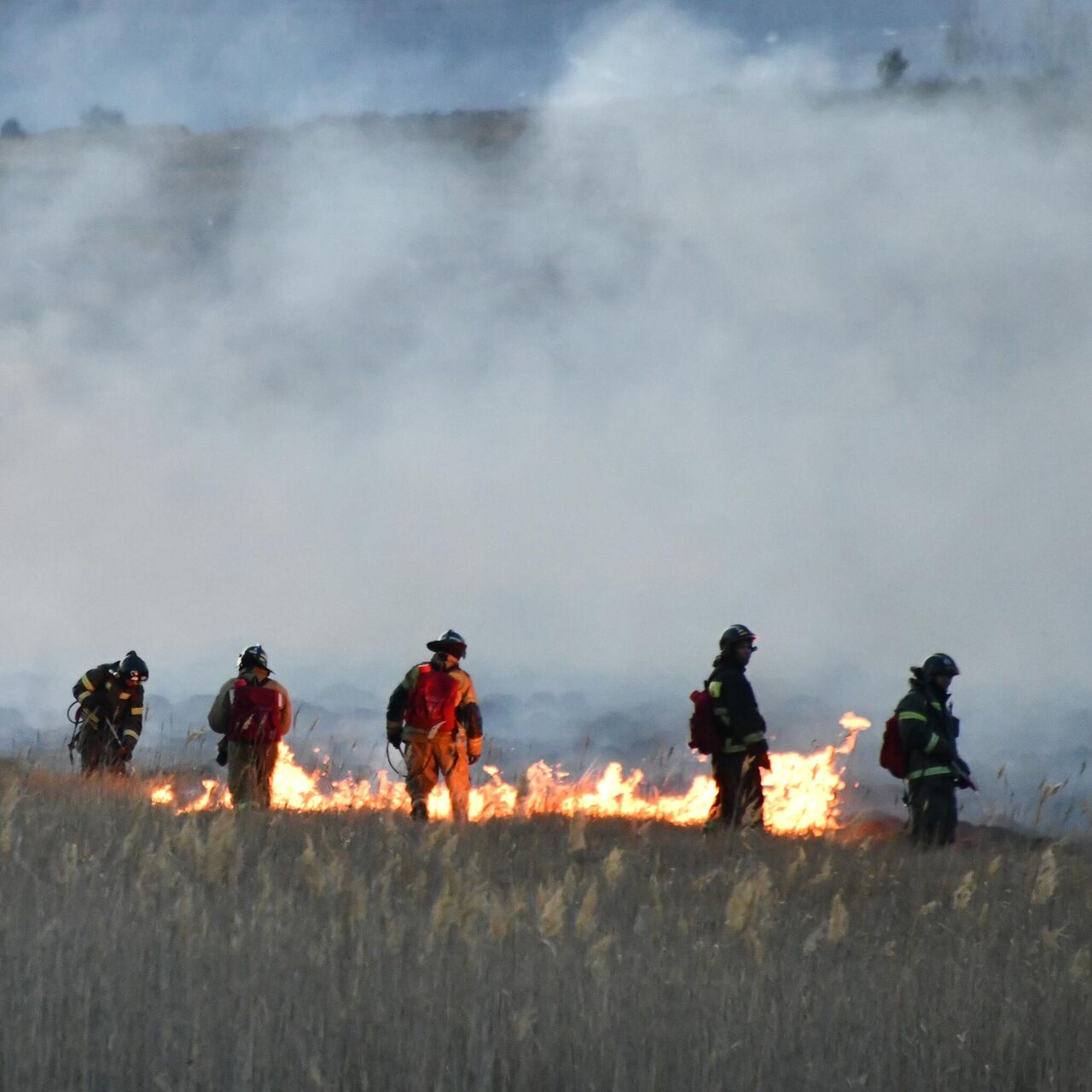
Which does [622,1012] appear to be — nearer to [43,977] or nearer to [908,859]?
[43,977]

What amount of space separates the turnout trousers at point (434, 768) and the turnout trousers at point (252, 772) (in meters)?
1.18

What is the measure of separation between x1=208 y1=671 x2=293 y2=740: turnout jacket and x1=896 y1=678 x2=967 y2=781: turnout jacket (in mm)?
4964

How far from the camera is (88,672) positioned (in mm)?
15562

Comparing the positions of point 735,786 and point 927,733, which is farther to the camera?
point 735,786

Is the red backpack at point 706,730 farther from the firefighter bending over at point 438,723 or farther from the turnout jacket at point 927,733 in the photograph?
the firefighter bending over at point 438,723

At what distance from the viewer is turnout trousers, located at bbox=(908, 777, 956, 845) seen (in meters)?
12.6

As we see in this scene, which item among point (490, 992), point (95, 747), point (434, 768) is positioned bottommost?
point (490, 992)

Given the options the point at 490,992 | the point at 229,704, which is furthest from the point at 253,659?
the point at 490,992

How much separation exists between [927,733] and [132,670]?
7464 millimetres

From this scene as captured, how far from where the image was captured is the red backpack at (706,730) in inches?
507

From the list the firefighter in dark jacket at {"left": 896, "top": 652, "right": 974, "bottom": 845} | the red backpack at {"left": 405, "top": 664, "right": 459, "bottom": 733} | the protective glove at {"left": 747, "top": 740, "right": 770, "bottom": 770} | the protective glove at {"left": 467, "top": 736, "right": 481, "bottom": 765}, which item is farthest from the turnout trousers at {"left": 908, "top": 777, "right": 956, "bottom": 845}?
the red backpack at {"left": 405, "top": 664, "right": 459, "bottom": 733}

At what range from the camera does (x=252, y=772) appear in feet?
44.3

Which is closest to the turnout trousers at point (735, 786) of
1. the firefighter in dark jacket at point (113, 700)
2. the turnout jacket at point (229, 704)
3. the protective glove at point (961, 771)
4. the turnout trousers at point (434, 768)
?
the protective glove at point (961, 771)

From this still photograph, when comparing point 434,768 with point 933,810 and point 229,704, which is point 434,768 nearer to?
point 229,704
